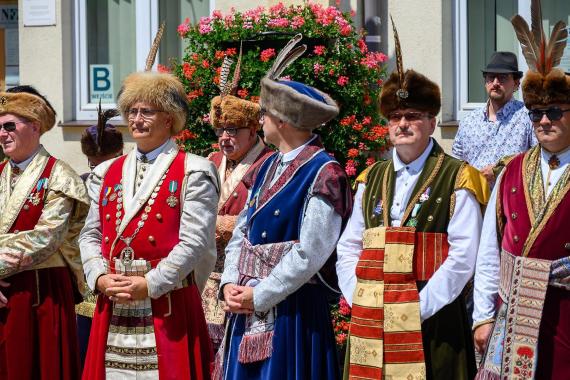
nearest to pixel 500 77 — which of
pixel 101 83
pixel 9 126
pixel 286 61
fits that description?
pixel 286 61

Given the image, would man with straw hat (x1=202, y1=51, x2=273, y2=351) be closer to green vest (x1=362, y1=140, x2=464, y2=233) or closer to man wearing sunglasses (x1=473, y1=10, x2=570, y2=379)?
green vest (x1=362, y1=140, x2=464, y2=233)

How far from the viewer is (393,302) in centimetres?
511

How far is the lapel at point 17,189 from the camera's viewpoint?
6.57 meters

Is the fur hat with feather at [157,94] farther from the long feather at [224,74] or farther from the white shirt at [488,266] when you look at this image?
the white shirt at [488,266]

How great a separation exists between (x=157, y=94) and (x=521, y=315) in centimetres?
232

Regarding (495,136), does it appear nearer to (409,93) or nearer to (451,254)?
(409,93)

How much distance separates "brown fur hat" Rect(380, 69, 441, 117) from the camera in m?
5.31

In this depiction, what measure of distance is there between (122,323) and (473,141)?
2.78 meters

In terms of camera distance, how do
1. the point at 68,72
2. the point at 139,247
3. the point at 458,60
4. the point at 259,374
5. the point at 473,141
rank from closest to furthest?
the point at 259,374, the point at 139,247, the point at 473,141, the point at 458,60, the point at 68,72

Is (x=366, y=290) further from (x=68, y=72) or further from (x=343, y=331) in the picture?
(x=68, y=72)

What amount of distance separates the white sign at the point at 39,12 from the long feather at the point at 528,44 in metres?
6.46

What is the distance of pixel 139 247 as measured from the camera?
582cm

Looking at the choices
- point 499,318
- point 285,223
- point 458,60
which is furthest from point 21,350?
point 458,60

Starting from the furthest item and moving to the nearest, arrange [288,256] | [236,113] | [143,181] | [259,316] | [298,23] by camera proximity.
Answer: [298,23]
[236,113]
[143,181]
[259,316]
[288,256]
